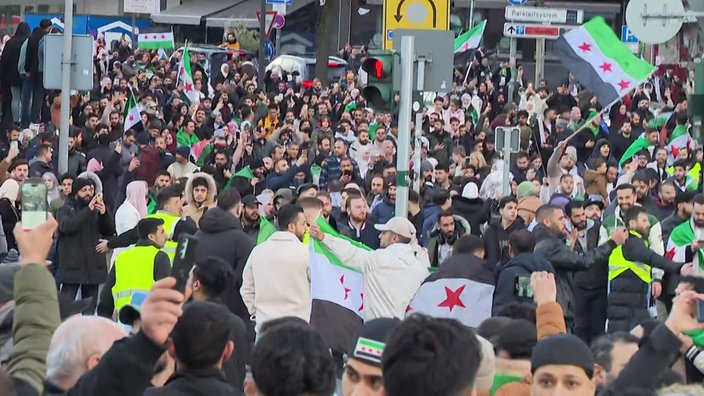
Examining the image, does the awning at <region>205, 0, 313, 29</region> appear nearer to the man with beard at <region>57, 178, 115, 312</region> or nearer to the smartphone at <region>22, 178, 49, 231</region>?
the man with beard at <region>57, 178, 115, 312</region>

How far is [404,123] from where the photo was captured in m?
14.3

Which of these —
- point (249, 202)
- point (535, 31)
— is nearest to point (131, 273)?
point (249, 202)

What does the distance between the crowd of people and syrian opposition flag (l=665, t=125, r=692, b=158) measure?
0.05m

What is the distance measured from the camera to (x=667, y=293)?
13.3m

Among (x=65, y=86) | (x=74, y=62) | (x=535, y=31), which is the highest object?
(x=535, y=31)

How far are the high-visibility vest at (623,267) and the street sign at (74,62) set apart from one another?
748cm

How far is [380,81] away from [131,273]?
4.38m

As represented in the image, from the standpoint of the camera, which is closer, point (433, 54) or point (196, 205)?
point (196, 205)

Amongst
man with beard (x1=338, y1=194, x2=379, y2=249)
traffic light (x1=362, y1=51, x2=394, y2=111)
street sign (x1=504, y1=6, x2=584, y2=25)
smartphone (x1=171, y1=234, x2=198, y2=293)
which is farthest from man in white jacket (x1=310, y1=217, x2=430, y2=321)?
street sign (x1=504, y1=6, x2=584, y2=25)

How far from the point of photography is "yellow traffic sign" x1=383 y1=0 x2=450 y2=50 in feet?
50.2

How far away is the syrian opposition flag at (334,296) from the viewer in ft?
38.9

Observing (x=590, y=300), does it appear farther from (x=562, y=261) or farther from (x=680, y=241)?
(x=562, y=261)

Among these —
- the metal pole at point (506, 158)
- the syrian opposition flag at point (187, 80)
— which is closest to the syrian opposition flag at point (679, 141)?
the metal pole at point (506, 158)

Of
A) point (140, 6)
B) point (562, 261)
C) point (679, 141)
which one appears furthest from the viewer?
point (140, 6)
